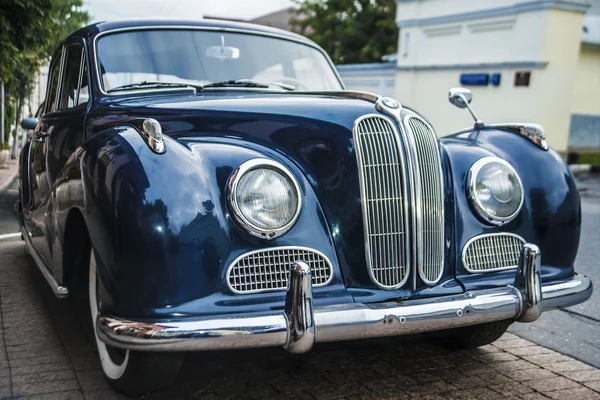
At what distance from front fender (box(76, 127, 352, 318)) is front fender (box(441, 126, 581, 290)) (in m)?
0.82

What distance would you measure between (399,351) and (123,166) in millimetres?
1873

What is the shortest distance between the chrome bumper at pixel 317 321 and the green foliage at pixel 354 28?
74.8 ft

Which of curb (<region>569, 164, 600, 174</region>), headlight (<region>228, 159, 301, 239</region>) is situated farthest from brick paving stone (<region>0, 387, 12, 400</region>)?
curb (<region>569, 164, 600, 174</region>)

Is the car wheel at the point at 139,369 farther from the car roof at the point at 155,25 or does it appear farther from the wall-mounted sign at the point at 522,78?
the wall-mounted sign at the point at 522,78

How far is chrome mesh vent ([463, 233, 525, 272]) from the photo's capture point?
116 inches

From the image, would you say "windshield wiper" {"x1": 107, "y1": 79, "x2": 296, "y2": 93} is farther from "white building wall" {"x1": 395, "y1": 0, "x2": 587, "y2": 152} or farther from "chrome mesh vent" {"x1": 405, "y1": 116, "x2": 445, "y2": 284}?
"white building wall" {"x1": 395, "y1": 0, "x2": 587, "y2": 152}

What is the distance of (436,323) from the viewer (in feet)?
8.27

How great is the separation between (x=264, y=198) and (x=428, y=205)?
79cm

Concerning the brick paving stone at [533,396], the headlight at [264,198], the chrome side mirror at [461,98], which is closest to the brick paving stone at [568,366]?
the brick paving stone at [533,396]

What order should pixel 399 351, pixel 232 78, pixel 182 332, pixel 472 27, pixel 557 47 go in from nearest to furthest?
pixel 182 332 < pixel 399 351 < pixel 232 78 < pixel 557 47 < pixel 472 27

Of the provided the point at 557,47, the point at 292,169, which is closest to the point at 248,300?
the point at 292,169

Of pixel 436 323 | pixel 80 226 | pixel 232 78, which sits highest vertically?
pixel 232 78

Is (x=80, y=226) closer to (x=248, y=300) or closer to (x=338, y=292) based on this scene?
(x=248, y=300)

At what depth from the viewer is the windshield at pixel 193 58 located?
3.70 m
